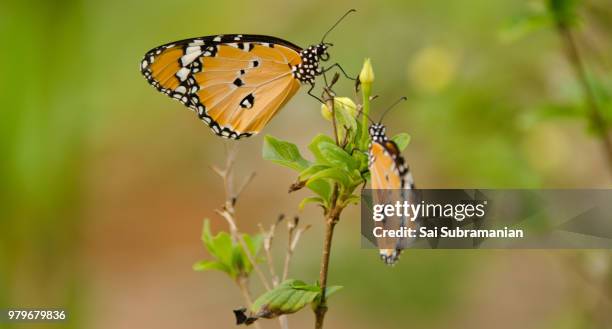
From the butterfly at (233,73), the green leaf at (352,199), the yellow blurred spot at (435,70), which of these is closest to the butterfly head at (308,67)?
the butterfly at (233,73)

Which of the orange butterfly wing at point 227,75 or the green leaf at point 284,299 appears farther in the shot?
the orange butterfly wing at point 227,75

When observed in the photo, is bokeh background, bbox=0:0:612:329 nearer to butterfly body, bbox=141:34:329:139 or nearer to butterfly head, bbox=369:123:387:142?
butterfly body, bbox=141:34:329:139

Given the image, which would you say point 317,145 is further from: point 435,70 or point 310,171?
point 435,70

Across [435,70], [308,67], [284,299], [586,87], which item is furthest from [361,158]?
[435,70]

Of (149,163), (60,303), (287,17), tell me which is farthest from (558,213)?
(149,163)

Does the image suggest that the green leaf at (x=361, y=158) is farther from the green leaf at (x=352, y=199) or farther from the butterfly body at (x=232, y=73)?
the butterfly body at (x=232, y=73)

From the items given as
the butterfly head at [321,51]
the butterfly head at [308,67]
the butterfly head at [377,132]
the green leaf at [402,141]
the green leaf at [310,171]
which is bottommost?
the green leaf at [310,171]

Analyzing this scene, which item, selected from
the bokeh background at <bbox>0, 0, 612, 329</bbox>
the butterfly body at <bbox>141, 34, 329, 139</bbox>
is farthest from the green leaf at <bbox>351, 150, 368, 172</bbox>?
the bokeh background at <bbox>0, 0, 612, 329</bbox>
